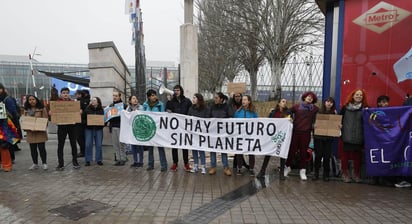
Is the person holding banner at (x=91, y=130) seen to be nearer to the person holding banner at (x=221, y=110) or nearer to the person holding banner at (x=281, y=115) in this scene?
the person holding banner at (x=221, y=110)

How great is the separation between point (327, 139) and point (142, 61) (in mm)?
8460

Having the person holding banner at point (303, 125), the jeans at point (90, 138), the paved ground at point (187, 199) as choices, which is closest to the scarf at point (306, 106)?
the person holding banner at point (303, 125)

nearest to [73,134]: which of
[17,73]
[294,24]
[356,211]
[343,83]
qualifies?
[356,211]

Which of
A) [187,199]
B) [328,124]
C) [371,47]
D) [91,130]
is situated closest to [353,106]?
[328,124]

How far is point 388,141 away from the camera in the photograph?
5.33 meters

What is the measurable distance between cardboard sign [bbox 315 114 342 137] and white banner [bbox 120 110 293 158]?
21.3 inches

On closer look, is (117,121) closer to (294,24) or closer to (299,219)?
(299,219)

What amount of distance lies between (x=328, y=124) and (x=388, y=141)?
1101 mm

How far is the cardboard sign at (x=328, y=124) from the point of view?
5.51m

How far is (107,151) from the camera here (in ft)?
28.9

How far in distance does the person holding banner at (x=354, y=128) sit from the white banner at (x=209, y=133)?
1078mm

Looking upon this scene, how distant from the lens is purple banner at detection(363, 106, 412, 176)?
5.21 meters

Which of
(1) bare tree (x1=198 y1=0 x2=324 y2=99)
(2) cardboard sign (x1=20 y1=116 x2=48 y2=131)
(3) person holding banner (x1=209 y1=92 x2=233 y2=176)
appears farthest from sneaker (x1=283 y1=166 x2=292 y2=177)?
(1) bare tree (x1=198 y1=0 x2=324 y2=99)

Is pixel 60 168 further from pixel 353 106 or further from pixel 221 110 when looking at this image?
pixel 353 106
